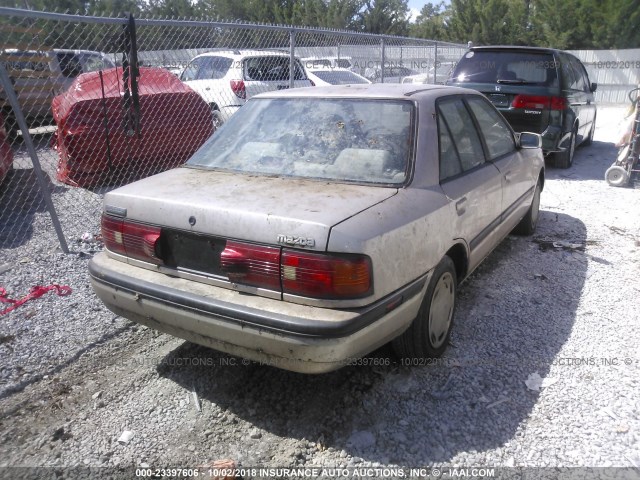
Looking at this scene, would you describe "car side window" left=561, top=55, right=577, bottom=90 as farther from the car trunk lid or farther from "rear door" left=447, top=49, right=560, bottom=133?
the car trunk lid

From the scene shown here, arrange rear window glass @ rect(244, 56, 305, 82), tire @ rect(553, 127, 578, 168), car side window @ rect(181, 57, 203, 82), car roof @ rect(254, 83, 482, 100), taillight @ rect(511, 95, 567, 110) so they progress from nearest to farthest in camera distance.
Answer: car roof @ rect(254, 83, 482, 100) → taillight @ rect(511, 95, 567, 110) → tire @ rect(553, 127, 578, 168) → rear window glass @ rect(244, 56, 305, 82) → car side window @ rect(181, 57, 203, 82)

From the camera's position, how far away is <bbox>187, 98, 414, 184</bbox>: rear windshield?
2.92m

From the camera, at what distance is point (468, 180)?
335 cm

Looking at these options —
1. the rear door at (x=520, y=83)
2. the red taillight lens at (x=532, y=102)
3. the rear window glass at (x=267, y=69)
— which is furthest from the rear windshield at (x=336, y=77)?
the red taillight lens at (x=532, y=102)

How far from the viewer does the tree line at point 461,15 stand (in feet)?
85.2

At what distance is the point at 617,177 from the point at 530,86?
186 cm

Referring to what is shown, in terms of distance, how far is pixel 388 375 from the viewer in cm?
304

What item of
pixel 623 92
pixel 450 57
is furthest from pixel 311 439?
pixel 623 92

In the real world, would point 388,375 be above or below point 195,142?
below

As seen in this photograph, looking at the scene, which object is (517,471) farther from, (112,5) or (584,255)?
(112,5)

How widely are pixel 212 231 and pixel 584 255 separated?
3884 millimetres

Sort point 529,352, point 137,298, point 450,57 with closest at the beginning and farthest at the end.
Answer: point 137,298 → point 529,352 → point 450,57

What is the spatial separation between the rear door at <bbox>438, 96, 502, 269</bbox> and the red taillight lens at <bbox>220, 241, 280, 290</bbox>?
122cm

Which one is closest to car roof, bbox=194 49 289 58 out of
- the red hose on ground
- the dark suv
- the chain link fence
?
the chain link fence
